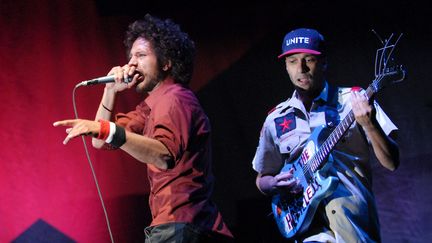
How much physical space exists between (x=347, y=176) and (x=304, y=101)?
0.57 metres

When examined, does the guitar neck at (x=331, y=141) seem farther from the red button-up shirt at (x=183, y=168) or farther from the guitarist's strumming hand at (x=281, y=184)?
the red button-up shirt at (x=183, y=168)

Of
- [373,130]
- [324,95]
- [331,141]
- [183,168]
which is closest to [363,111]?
[373,130]

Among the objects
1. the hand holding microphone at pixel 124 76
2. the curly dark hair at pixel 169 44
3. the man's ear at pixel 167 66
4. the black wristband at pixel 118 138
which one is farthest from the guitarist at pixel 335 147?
the black wristband at pixel 118 138

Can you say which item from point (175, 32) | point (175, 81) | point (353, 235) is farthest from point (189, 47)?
point (353, 235)

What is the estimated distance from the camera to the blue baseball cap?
2.85m

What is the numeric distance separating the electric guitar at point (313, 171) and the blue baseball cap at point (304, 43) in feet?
1.21

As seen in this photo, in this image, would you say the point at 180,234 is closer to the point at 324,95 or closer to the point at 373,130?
the point at 373,130

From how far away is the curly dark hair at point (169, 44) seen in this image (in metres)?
2.56

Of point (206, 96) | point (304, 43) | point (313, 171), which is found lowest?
point (313, 171)

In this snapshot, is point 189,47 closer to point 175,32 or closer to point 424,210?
point 175,32

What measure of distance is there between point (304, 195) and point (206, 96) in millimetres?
1344

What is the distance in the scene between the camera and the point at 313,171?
2670mm

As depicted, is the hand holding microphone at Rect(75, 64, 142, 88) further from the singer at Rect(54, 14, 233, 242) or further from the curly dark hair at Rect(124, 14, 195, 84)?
the curly dark hair at Rect(124, 14, 195, 84)

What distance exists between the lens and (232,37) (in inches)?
151
